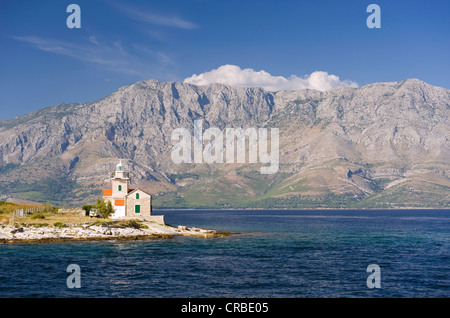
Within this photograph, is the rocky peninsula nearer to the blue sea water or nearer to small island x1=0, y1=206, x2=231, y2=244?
small island x1=0, y1=206, x2=231, y2=244

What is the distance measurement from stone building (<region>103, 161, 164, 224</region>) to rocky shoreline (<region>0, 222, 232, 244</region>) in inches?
343

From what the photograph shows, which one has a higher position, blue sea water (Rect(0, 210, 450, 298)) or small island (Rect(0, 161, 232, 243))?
small island (Rect(0, 161, 232, 243))

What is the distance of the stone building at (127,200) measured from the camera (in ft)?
350

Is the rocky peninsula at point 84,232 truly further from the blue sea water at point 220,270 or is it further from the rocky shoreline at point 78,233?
the blue sea water at point 220,270

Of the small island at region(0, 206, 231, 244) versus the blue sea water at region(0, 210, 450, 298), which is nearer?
the blue sea water at region(0, 210, 450, 298)

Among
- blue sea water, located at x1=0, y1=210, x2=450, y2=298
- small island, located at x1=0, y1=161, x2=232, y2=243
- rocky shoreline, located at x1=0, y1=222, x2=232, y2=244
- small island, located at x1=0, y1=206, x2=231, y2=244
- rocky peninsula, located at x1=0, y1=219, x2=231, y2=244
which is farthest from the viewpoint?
small island, located at x1=0, y1=161, x2=232, y2=243

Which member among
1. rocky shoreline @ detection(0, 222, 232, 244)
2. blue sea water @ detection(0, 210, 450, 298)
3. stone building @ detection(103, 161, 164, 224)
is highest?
stone building @ detection(103, 161, 164, 224)

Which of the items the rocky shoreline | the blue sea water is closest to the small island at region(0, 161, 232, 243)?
the rocky shoreline

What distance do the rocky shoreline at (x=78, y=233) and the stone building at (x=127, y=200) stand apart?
28.6 feet

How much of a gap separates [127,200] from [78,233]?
20888mm

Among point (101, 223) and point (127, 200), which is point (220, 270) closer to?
point (101, 223)

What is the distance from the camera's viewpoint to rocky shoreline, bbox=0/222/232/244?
8231cm
